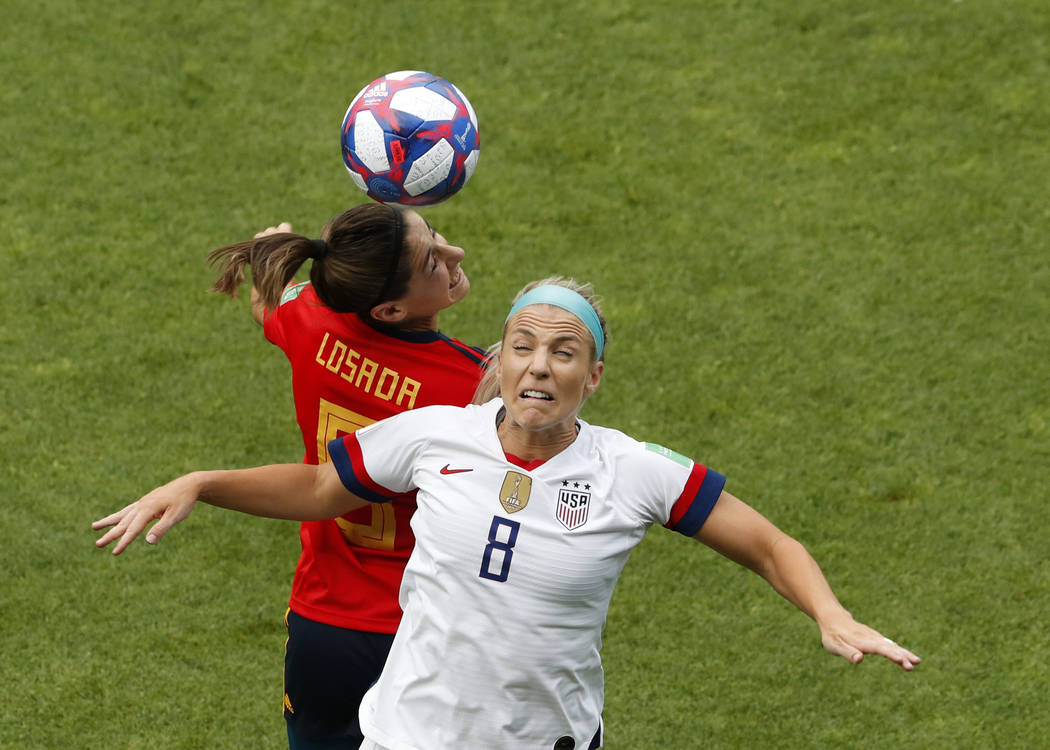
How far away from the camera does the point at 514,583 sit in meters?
3.81

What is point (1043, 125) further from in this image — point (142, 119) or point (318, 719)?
point (318, 719)

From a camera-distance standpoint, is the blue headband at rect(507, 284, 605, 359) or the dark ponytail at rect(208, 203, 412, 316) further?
the dark ponytail at rect(208, 203, 412, 316)

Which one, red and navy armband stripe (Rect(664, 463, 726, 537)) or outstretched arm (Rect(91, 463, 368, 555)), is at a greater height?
red and navy armband stripe (Rect(664, 463, 726, 537))

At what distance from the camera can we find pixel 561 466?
3.94 m

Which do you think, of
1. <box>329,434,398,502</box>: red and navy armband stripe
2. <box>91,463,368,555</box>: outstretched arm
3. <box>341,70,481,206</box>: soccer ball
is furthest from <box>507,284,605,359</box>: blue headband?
<box>341,70,481,206</box>: soccer ball

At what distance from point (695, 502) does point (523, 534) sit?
49 cm

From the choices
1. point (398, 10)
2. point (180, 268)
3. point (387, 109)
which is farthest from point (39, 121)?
point (387, 109)

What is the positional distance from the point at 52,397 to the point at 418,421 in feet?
15.2

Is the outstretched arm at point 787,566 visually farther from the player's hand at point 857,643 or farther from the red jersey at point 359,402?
the red jersey at point 359,402

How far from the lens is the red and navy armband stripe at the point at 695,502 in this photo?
3.93 meters

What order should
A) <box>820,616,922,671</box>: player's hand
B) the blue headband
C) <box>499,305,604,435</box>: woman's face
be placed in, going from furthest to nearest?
1. the blue headband
2. <box>499,305,604,435</box>: woman's face
3. <box>820,616,922,671</box>: player's hand

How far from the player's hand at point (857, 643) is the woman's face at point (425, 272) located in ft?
5.37

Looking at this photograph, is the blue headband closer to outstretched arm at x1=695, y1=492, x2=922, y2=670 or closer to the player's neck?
the player's neck

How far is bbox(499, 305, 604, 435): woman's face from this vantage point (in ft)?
12.9
